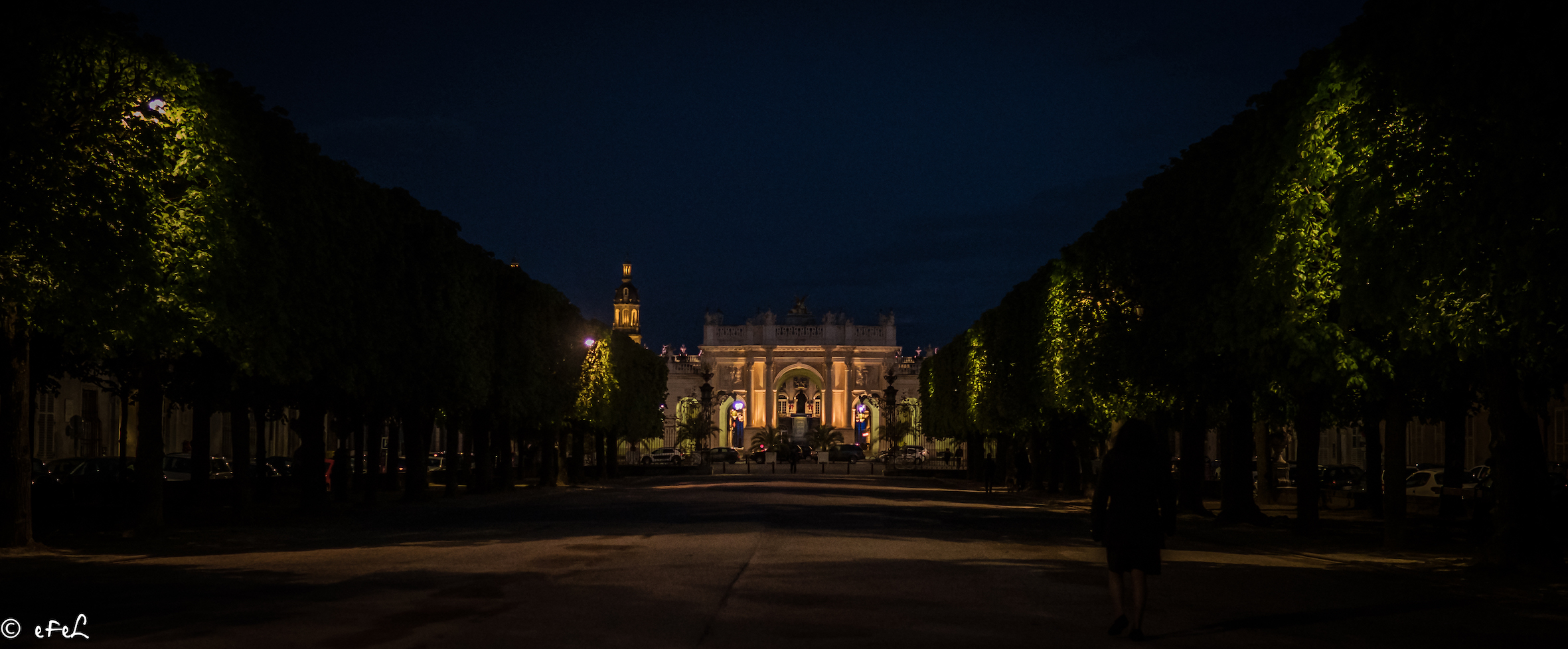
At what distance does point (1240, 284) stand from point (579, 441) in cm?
4517

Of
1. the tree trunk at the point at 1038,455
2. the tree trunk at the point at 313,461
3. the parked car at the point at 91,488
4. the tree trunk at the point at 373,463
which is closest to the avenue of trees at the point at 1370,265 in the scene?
the tree trunk at the point at 1038,455

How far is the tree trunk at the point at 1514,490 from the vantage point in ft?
61.8

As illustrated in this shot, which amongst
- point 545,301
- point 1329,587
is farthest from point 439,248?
point 1329,587

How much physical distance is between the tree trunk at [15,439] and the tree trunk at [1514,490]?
20.6 metres

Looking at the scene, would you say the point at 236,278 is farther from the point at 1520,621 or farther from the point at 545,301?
the point at 545,301

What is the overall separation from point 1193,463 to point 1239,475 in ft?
20.1

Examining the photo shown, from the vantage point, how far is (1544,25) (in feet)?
52.5

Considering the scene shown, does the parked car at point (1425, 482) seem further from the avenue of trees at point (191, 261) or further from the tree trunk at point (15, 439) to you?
the tree trunk at point (15, 439)

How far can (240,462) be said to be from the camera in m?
28.8

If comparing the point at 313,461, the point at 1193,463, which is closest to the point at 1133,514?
the point at 313,461

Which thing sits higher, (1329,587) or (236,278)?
(236,278)

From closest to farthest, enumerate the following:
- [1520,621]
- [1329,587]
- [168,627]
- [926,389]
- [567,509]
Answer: [168,627] → [1520,621] → [1329,587] → [567,509] → [926,389]

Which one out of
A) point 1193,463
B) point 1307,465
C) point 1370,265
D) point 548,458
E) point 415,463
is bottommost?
point 548,458

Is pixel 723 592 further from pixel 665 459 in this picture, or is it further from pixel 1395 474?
pixel 665 459
